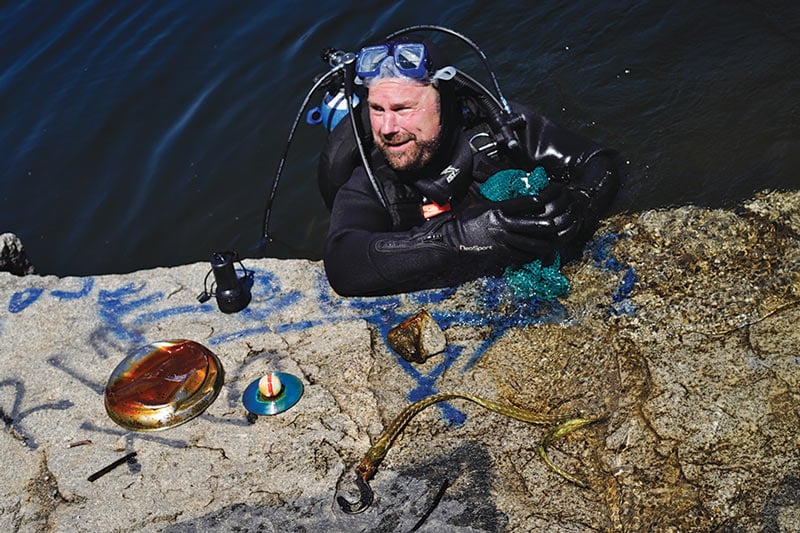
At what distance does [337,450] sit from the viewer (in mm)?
3004

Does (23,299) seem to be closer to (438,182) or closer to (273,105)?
(438,182)

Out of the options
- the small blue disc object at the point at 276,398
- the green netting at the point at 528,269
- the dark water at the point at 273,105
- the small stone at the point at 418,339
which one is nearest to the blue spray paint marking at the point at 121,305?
the small blue disc object at the point at 276,398

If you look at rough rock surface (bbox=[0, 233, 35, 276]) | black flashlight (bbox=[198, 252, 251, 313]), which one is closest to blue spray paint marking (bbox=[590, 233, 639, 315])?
black flashlight (bbox=[198, 252, 251, 313])

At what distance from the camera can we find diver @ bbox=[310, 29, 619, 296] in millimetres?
3449

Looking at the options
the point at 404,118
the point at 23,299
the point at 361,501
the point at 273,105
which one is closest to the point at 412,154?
the point at 404,118

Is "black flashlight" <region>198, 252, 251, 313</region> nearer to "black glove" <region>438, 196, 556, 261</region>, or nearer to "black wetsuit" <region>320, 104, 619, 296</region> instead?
"black wetsuit" <region>320, 104, 619, 296</region>

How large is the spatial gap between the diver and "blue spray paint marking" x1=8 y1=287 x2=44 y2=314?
149 cm

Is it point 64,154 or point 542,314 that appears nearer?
point 542,314

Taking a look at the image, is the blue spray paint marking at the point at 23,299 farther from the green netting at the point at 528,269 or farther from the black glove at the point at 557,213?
the black glove at the point at 557,213

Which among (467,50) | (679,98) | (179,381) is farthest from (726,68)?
(179,381)

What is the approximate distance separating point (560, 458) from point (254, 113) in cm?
425

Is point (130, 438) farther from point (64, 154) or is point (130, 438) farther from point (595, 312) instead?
point (64, 154)

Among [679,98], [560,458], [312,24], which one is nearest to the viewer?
[560,458]

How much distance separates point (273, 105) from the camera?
6.28m
